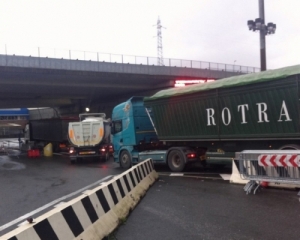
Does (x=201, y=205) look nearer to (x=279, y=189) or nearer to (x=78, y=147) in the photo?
(x=279, y=189)

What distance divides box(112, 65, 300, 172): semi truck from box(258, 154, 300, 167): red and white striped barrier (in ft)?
8.00

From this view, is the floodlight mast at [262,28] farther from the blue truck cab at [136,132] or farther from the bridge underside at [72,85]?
the bridge underside at [72,85]

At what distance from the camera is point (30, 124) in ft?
124

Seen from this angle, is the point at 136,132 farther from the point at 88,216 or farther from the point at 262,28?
the point at 88,216

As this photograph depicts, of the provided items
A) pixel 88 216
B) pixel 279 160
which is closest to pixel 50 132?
pixel 279 160

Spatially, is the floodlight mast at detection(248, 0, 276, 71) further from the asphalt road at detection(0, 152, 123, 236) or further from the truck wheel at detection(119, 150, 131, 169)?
the asphalt road at detection(0, 152, 123, 236)

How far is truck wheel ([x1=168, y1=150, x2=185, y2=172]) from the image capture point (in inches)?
580

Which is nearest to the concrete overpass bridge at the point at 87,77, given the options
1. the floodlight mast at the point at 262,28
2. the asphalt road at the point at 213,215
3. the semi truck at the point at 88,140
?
the semi truck at the point at 88,140

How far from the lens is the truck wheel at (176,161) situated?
14.7 metres

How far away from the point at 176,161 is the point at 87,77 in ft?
63.1

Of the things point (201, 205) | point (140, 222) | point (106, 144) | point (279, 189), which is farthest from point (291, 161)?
point (106, 144)

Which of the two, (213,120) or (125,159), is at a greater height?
(213,120)

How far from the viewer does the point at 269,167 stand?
9.45 meters

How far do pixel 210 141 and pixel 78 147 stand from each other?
10.8m
